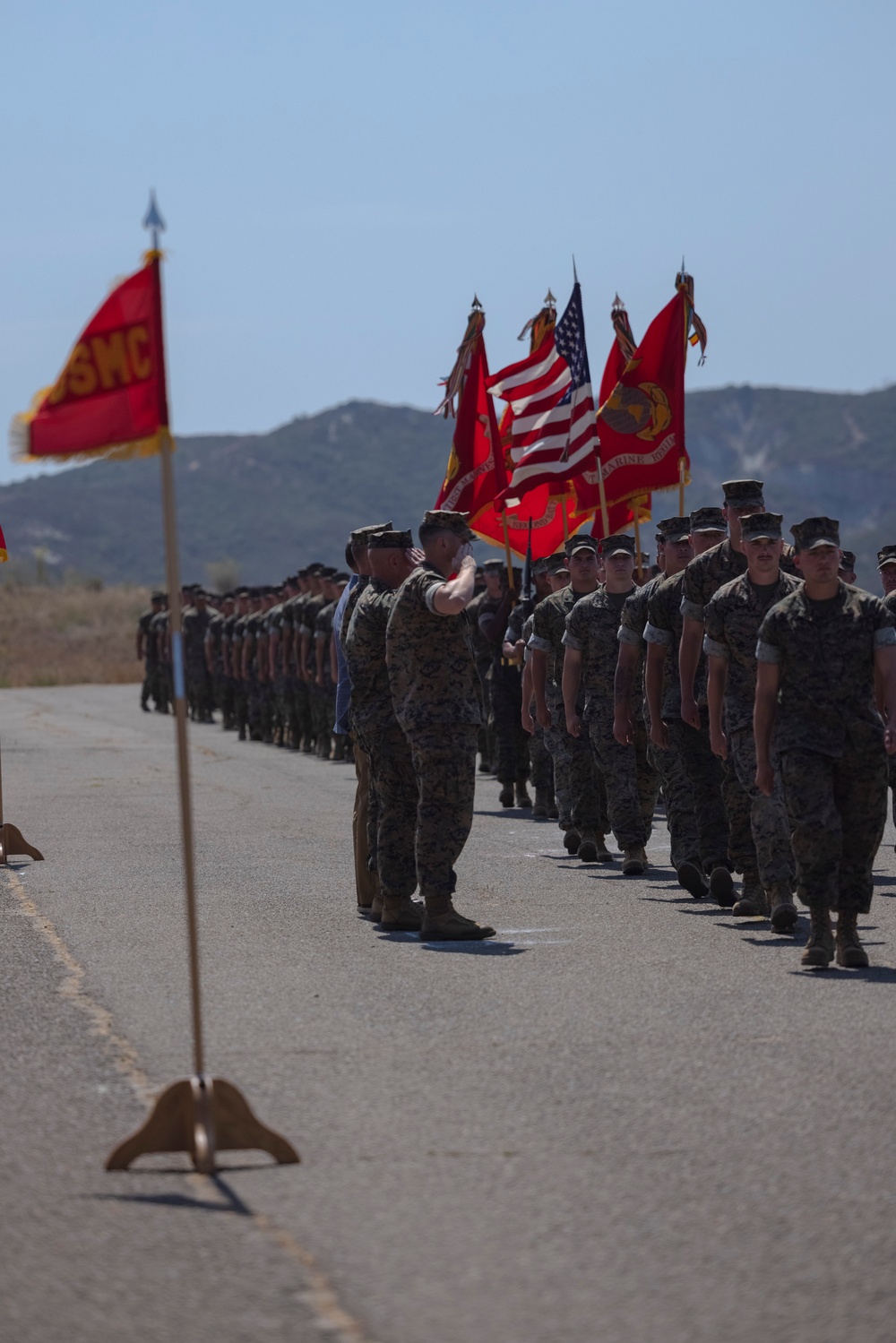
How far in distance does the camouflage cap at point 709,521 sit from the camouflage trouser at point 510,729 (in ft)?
20.1

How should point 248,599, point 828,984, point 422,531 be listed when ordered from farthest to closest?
point 248,599, point 422,531, point 828,984

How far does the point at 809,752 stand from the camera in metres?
8.53

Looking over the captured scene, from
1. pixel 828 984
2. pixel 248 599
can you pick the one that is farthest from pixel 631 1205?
pixel 248 599

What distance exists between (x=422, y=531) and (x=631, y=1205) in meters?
4.99

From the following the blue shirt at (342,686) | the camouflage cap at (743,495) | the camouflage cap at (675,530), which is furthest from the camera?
the camouflage cap at (675,530)

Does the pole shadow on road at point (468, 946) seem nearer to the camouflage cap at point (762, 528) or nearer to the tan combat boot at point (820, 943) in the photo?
the tan combat boot at point (820, 943)

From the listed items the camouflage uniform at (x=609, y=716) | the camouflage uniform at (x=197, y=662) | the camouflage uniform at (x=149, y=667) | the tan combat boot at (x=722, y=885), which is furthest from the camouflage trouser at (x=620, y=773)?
the camouflage uniform at (x=149, y=667)

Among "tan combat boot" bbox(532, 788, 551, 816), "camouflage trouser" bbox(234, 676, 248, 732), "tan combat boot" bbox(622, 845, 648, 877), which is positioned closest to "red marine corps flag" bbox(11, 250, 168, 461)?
"tan combat boot" bbox(622, 845, 648, 877)

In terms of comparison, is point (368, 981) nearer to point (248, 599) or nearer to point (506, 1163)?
point (506, 1163)

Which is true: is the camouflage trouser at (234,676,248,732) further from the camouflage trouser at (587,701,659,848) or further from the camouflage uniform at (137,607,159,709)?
the camouflage trouser at (587,701,659,848)

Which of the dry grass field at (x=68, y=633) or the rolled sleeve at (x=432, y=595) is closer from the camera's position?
the rolled sleeve at (x=432, y=595)

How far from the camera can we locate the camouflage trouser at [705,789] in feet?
34.9

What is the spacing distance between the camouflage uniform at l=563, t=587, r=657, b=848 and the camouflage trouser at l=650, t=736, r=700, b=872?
3.75ft

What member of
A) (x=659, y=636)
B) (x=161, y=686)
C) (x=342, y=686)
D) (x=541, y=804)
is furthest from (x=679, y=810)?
(x=161, y=686)
